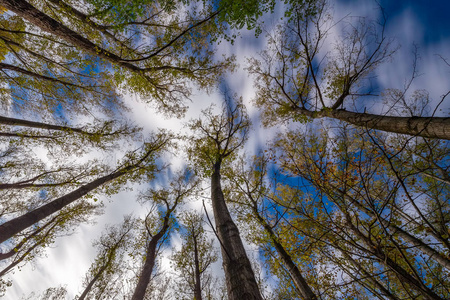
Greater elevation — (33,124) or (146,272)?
(33,124)

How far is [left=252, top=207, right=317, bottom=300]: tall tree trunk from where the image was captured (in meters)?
4.30

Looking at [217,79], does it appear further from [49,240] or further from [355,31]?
[49,240]

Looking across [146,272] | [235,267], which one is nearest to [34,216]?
[146,272]

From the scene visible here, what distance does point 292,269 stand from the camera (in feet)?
15.6

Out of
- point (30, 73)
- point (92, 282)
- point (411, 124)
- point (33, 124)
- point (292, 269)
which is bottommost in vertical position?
point (292, 269)

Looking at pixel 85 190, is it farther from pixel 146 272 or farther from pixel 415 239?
pixel 415 239

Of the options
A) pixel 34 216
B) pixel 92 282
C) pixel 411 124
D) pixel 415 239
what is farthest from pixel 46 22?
pixel 92 282

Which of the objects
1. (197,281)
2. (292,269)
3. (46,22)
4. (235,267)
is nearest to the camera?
(235,267)

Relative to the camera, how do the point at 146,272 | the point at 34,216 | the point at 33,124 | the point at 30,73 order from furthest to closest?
the point at 146,272, the point at 33,124, the point at 30,73, the point at 34,216

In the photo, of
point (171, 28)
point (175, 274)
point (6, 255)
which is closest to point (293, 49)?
point (171, 28)

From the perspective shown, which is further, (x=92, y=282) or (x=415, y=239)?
(x=92, y=282)

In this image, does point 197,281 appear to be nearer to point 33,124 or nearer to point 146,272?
point 146,272

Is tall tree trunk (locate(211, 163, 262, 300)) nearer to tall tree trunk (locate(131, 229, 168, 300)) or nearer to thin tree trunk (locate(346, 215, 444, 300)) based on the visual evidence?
thin tree trunk (locate(346, 215, 444, 300))

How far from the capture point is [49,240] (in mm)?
7789
